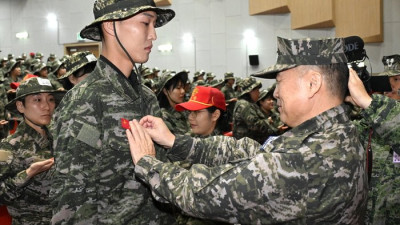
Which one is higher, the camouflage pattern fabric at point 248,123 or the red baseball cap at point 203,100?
the red baseball cap at point 203,100

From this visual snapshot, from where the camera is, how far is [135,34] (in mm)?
1976

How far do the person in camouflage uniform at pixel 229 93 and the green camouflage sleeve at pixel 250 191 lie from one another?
8.46m

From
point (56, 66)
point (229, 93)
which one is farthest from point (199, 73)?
point (56, 66)

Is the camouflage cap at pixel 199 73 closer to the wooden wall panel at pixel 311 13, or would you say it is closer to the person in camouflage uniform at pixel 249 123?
the wooden wall panel at pixel 311 13

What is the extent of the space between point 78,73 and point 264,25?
11.7 meters

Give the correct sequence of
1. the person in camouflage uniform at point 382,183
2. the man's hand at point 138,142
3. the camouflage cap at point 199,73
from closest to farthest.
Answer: the man's hand at point 138,142 < the person in camouflage uniform at point 382,183 < the camouflage cap at point 199,73

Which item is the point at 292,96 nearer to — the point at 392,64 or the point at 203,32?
the point at 392,64

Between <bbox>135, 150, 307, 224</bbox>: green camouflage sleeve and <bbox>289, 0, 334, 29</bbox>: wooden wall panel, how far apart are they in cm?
1128

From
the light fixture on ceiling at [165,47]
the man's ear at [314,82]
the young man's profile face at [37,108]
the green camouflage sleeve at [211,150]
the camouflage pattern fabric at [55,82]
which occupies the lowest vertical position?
the camouflage pattern fabric at [55,82]

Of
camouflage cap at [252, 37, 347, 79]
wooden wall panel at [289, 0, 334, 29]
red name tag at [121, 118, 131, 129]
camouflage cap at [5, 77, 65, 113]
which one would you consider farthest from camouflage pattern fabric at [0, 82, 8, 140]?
wooden wall panel at [289, 0, 334, 29]

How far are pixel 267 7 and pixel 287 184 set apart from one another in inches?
541

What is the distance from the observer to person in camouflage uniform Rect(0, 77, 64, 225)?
2.83 m

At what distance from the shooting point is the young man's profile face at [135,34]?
197 cm

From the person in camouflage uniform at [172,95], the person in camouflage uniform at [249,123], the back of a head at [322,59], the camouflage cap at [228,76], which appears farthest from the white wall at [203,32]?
the back of a head at [322,59]
